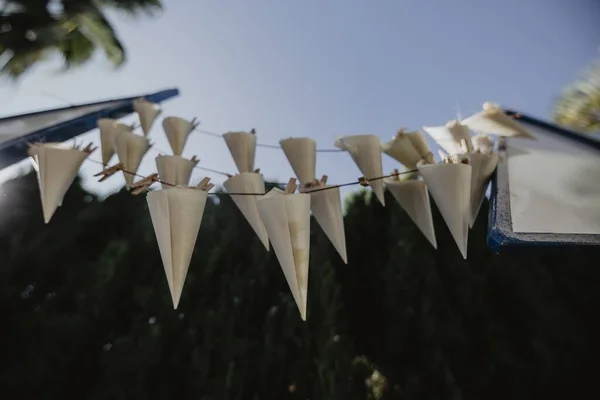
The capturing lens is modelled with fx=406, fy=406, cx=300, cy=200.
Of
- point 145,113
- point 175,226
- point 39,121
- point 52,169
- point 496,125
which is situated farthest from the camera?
point 145,113

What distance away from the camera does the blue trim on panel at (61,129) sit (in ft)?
7.06

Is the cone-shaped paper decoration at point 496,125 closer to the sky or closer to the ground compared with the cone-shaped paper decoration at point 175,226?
closer to the sky

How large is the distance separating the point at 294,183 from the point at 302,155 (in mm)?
443

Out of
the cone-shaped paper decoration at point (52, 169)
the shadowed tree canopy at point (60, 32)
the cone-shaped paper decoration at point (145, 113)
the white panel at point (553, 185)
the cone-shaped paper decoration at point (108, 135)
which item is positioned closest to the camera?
the white panel at point (553, 185)

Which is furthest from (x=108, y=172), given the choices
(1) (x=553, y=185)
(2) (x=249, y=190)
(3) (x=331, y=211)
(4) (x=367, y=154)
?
(1) (x=553, y=185)

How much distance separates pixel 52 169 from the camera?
2145 mm

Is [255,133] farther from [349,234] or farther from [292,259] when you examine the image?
[349,234]

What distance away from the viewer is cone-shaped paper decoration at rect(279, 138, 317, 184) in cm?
215

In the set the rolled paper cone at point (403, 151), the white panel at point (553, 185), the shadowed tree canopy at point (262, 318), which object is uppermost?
the rolled paper cone at point (403, 151)

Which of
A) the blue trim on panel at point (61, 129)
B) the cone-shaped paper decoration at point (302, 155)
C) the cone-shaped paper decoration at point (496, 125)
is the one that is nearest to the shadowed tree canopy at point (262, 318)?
the blue trim on panel at point (61, 129)

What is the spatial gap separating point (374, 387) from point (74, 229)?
400 centimetres

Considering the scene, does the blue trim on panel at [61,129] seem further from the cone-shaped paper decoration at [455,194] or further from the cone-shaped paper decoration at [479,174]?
the cone-shaped paper decoration at [479,174]

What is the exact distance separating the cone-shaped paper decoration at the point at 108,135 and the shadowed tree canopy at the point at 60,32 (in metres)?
4.27

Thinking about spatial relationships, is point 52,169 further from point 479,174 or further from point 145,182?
point 479,174
